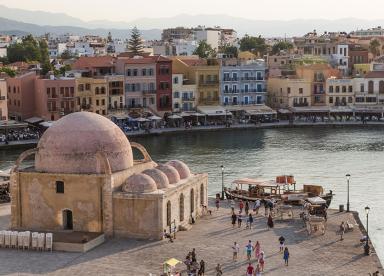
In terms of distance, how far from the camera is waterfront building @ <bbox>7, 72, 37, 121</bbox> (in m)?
99.0

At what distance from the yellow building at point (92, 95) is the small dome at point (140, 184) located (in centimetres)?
5796

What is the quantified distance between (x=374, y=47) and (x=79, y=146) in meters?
138

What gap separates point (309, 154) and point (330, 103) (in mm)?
35766

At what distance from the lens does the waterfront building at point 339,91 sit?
117m

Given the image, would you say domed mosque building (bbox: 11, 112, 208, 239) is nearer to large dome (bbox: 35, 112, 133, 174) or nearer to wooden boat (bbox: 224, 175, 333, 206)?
large dome (bbox: 35, 112, 133, 174)

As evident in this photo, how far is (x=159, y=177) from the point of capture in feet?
144

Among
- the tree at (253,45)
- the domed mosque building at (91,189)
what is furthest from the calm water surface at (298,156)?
the tree at (253,45)

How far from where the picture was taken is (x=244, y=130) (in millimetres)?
105000

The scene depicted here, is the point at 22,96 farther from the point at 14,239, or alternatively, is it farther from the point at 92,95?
the point at 14,239

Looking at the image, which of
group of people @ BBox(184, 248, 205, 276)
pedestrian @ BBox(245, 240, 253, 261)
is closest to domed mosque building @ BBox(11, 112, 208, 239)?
group of people @ BBox(184, 248, 205, 276)

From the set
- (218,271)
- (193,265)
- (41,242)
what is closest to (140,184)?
(41,242)

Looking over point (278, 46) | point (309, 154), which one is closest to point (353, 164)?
point (309, 154)

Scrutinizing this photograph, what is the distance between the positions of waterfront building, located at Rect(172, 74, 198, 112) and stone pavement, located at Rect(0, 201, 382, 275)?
211ft

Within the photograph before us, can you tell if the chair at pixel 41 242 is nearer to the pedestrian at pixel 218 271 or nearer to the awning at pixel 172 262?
the awning at pixel 172 262
